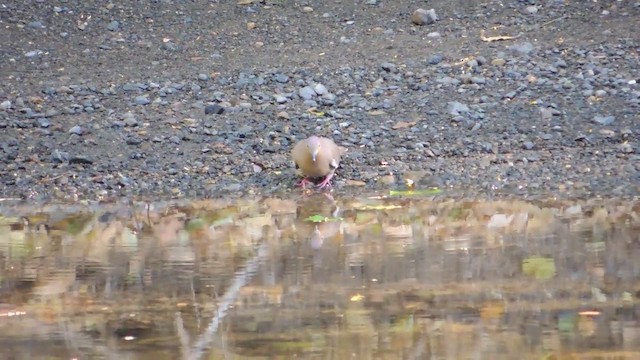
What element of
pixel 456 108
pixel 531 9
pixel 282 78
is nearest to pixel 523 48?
pixel 531 9

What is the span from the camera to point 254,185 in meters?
7.19

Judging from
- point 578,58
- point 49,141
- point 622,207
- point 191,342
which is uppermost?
point 578,58

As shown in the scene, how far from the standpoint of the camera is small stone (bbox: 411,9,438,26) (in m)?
9.73

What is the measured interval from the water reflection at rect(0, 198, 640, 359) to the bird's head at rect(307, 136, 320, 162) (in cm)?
33

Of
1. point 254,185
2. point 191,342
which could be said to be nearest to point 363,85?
point 254,185

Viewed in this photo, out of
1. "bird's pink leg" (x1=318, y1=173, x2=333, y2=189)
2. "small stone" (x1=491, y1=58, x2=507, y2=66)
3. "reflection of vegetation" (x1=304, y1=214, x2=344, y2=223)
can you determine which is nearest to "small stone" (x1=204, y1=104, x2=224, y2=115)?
"bird's pink leg" (x1=318, y1=173, x2=333, y2=189)

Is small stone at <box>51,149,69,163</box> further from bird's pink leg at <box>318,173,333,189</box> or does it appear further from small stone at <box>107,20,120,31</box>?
small stone at <box>107,20,120,31</box>

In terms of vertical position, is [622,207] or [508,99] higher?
[508,99]

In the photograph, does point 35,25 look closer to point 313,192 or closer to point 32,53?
point 32,53

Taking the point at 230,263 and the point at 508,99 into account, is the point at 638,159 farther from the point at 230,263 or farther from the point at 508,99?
the point at 230,263

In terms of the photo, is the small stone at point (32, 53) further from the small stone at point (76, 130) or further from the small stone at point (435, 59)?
the small stone at point (435, 59)

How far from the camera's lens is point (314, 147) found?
6.87 m

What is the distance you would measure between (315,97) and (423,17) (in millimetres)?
1965

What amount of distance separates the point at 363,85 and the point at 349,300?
4.17 m
